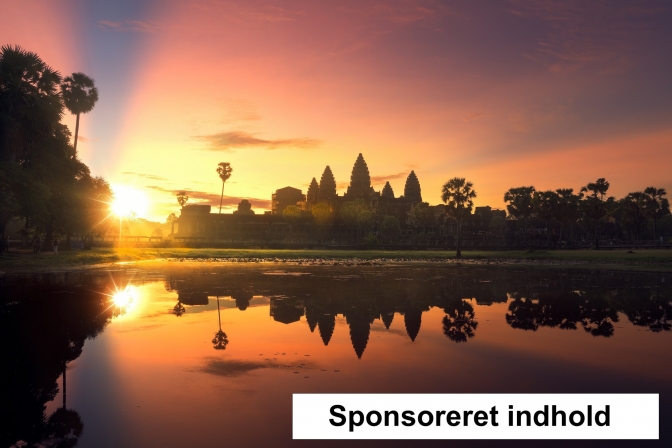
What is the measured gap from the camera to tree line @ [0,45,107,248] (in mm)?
37156

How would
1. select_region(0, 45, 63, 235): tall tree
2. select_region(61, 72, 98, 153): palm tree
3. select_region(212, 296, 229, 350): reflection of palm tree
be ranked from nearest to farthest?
1. select_region(212, 296, 229, 350): reflection of palm tree
2. select_region(0, 45, 63, 235): tall tree
3. select_region(61, 72, 98, 153): palm tree

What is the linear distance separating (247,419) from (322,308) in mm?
11966

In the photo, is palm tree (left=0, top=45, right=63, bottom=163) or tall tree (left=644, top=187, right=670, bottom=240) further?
tall tree (left=644, top=187, right=670, bottom=240)

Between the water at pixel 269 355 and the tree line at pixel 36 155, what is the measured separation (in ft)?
54.9

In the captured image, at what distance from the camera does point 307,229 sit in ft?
399

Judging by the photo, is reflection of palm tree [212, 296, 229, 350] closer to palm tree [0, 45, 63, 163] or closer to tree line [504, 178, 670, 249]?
palm tree [0, 45, 63, 163]

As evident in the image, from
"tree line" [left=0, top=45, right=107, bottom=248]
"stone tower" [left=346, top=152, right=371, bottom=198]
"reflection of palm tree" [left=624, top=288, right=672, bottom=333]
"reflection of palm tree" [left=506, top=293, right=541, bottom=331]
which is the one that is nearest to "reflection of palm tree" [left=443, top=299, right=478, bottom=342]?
"reflection of palm tree" [left=506, top=293, right=541, bottom=331]

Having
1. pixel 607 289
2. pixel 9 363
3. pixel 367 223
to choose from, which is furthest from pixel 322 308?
pixel 367 223

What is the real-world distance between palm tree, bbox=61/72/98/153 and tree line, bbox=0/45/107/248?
56.2ft

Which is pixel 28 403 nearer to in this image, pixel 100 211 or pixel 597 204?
pixel 100 211

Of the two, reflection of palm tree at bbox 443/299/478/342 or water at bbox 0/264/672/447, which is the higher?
reflection of palm tree at bbox 443/299/478/342

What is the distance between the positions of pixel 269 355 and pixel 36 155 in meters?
40.0

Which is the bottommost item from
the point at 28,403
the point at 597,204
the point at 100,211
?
the point at 28,403

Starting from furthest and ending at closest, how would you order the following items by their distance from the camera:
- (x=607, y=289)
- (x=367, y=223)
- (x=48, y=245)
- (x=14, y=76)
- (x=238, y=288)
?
(x=367, y=223) → (x=48, y=245) → (x=14, y=76) → (x=607, y=289) → (x=238, y=288)
